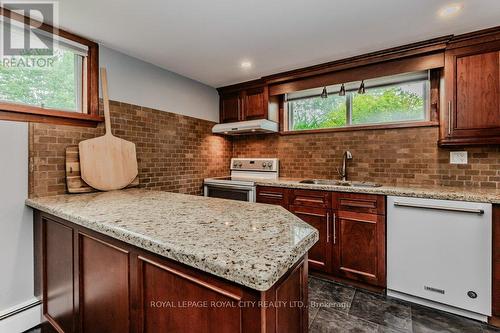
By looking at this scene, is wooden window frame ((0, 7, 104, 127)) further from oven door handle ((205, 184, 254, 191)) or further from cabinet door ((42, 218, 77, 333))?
oven door handle ((205, 184, 254, 191))

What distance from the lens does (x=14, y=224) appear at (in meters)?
1.70

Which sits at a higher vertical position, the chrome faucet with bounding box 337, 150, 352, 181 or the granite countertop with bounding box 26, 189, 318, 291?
the chrome faucet with bounding box 337, 150, 352, 181

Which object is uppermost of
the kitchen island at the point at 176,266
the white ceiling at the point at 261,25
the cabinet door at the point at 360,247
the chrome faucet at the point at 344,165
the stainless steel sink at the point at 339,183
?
the white ceiling at the point at 261,25

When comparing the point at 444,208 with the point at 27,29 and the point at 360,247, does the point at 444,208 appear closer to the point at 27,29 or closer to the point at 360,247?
the point at 360,247

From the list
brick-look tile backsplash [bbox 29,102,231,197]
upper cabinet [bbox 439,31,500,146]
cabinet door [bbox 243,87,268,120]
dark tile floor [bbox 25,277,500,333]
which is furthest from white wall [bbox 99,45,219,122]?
upper cabinet [bbox 439,31,500,146]

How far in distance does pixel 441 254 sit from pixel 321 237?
3.05 feet

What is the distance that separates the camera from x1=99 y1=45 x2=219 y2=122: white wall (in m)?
2.27

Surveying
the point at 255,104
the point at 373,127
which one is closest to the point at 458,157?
the point at 373,127

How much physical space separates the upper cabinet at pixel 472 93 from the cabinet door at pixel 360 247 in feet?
3.32

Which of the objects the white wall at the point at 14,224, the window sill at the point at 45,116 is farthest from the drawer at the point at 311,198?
the white wall at the point at 14,224

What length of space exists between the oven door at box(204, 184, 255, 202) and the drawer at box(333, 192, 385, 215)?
95 cm

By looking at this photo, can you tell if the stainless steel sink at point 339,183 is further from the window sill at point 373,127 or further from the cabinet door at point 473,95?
the cabinet door at point 473,95

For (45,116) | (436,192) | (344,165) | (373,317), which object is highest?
(45,116)

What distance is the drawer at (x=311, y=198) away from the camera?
2.30 m
